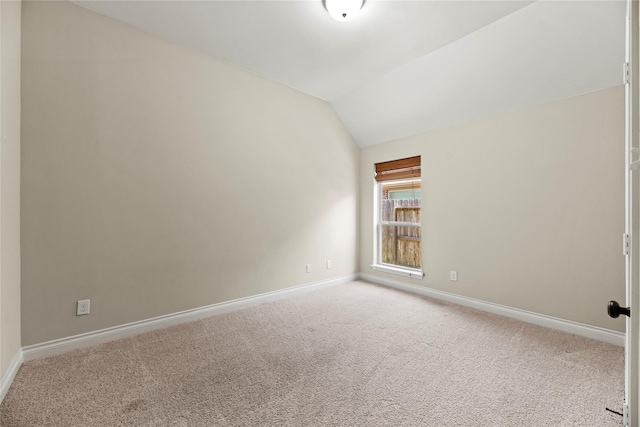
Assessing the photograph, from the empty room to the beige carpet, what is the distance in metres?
0.02

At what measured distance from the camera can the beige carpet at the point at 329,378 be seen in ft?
4.64

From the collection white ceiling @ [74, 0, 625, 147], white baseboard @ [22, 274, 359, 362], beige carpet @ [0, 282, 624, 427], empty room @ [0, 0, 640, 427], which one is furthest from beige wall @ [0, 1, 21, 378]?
white ceiling @ [74, 0, 625, 147]

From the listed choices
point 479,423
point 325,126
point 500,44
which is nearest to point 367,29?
point 500,44

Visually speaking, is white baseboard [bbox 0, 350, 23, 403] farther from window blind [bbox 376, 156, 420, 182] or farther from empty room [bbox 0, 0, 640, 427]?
window blind [bbox 376, 156, 420, 182]

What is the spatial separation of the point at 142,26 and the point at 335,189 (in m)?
2.76

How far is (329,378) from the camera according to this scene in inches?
68.6

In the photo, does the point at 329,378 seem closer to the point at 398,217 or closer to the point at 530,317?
the point at 530,317

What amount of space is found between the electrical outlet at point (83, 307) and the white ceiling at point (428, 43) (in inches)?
92.6

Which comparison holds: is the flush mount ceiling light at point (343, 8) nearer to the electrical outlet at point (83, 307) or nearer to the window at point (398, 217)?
the window at point (398, 217)

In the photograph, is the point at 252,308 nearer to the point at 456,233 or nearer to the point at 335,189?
the point at 335,189

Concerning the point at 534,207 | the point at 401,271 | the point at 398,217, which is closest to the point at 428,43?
the point at 534,207

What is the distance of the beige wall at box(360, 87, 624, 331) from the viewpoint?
7.41 feet

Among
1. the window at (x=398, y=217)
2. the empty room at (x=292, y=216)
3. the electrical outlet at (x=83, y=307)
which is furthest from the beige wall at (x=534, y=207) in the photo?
the electrical outlet at (x=83, y=307)

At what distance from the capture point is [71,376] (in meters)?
1.75
